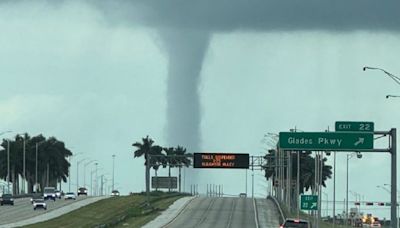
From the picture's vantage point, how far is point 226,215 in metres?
145

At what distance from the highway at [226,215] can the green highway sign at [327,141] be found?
49.4 metres

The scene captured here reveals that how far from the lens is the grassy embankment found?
12019cm

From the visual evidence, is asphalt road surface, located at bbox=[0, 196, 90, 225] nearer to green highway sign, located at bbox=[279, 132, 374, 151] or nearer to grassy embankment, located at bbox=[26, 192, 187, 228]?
grassy embankment, located at bbox=[26, 192, 187, 228]

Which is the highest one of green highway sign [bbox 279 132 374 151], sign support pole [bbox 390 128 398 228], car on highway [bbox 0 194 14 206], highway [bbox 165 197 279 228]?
green highway sign [bbox 279 132 374 151]

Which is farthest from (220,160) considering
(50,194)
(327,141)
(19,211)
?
(327,141)

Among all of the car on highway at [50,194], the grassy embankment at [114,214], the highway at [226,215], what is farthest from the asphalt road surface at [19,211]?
the highway at [226,215]

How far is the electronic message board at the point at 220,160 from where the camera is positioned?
5655 inches

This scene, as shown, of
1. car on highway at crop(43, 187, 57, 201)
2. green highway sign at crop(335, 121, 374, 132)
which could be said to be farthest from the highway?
green highway sign at crop(335, 121, 374, 132)

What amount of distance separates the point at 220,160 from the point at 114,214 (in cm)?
1540

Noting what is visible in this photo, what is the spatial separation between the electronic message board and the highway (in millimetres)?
6387

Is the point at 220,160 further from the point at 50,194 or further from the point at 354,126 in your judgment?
the point at 354,126

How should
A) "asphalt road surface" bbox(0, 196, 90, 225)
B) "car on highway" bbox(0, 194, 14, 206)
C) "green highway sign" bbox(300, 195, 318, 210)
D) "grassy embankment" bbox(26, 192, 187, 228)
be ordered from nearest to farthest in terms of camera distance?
"green highway sign" bbox(300, 195, 318, 210)
"grassy embankment" bbox(26, 192, 187, 228)
"asphalt road surface" bbox(0, 196, 90, 225)
"car on highway" bbox(0, 194, 14, 206)

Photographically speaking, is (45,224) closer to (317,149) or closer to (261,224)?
(261,224)

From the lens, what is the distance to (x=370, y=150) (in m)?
63.4
